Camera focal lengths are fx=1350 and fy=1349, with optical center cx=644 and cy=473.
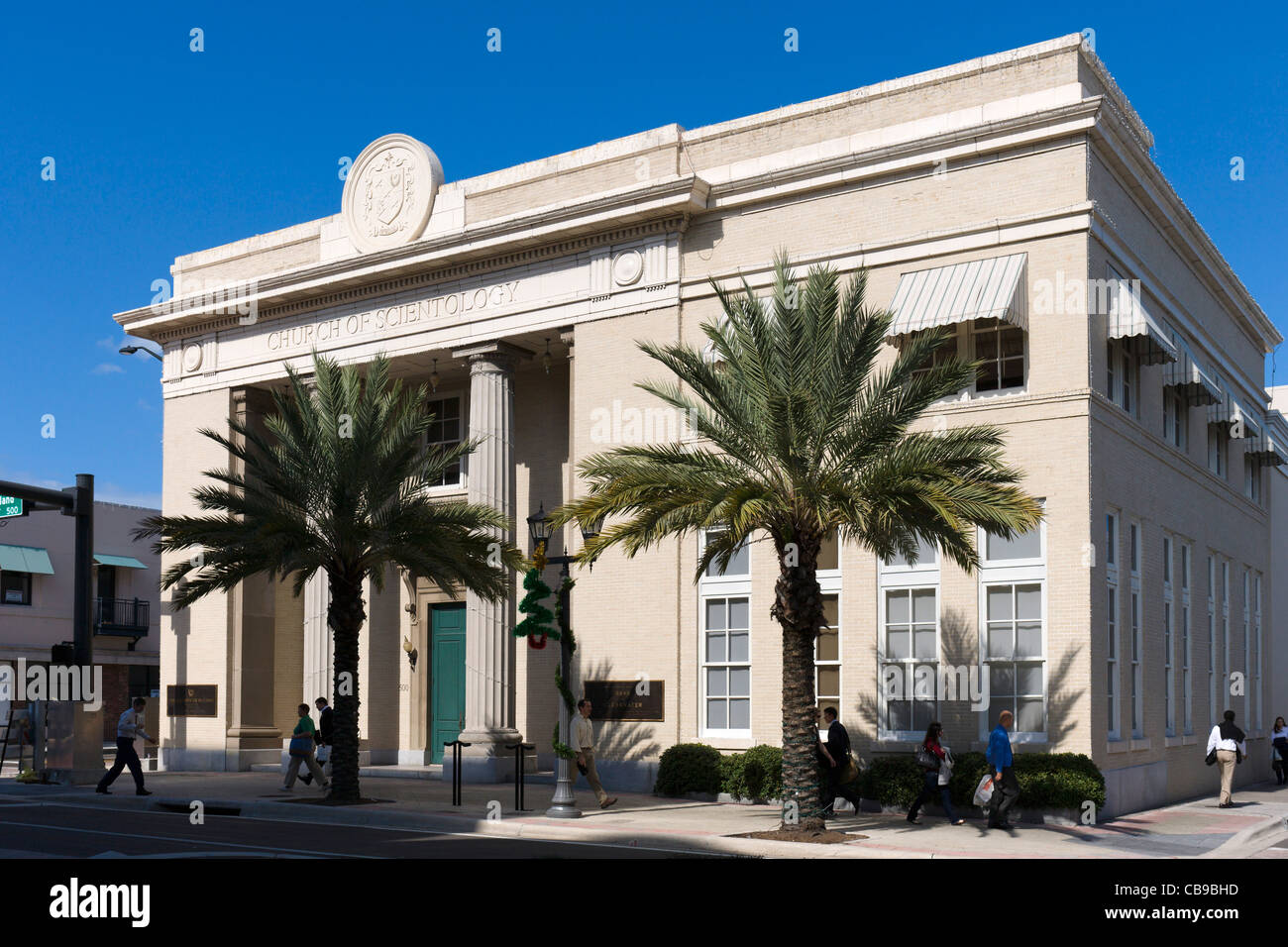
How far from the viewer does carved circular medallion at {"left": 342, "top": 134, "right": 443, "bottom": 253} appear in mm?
28609

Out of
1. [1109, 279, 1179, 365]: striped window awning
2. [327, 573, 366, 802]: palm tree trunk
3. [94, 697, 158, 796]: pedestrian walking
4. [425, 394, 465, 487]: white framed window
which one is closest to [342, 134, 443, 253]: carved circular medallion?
[425, 394, 465, 487]: white framed window

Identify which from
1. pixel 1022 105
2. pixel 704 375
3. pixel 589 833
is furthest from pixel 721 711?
pixel 1022 105

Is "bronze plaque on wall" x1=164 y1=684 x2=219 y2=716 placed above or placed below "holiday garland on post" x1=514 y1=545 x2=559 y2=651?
below

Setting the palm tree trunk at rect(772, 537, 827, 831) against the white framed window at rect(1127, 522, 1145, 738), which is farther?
the white framed window at rect(1127, 522, 1145, 738)

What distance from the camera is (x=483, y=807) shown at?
21141 millimetres

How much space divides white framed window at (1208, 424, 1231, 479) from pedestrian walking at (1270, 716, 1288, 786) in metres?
6.42

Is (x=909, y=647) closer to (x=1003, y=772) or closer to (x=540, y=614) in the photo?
(x=1003, y=772)

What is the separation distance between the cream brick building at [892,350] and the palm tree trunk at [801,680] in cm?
444

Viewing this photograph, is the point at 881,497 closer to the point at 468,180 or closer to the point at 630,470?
the point at 630,470

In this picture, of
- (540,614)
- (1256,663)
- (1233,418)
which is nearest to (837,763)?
(540,614)

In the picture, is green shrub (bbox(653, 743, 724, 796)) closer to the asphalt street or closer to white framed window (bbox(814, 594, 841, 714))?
white framed window (bbox(814, 594, 841, 714))

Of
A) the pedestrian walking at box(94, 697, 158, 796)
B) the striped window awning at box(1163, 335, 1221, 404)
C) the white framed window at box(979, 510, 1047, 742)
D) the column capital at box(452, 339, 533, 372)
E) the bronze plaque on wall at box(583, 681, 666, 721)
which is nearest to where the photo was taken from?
the white framed window at box(979, 510, 1047, 742)

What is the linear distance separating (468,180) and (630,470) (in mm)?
12384

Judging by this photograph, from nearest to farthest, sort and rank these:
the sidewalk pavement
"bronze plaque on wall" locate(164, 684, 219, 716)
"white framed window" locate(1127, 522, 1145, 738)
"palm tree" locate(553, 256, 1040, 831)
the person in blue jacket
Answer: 1. the sidewalk pavement
2. "palm tree" locate(553, 256, 1040, 831)
3. the person in blue jacket
4. "white framed window" locate(1127, 522, 1145, 738)
5. "bronze plaque on wall" locate(164, 684, 219, 716)
